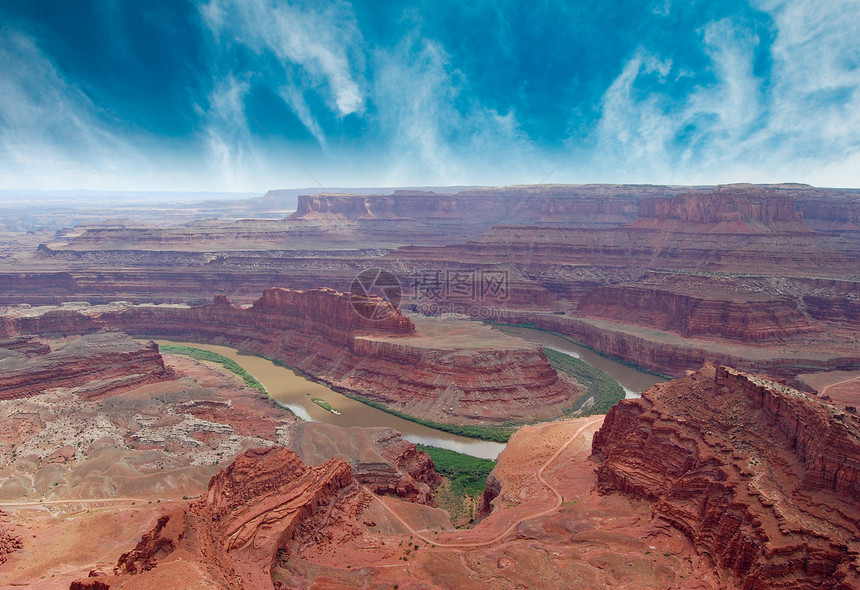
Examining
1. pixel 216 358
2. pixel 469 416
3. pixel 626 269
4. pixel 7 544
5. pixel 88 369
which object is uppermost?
pixel 626 269

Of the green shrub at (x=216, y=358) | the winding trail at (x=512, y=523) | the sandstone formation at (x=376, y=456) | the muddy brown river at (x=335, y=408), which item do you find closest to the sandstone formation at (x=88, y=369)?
the green shrub at (x=216, y=358)

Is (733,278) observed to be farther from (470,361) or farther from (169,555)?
(169,555)

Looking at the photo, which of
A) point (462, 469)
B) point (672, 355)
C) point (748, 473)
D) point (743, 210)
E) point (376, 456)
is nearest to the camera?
point (748, 473)

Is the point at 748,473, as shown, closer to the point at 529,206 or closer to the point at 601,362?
the point at 601,362

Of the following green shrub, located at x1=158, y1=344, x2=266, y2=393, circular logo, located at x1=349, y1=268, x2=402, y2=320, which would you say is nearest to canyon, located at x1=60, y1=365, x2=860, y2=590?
green shrub, located at x1=158, y1=344, x2=266, y2=393

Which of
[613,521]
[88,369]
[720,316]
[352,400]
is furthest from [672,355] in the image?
[88,369]

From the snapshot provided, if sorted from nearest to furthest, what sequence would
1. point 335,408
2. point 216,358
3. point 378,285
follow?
1. point 335,408
2. point 216,358
3. point 378,285

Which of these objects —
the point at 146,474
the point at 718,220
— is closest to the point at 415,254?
the point at 718,220
